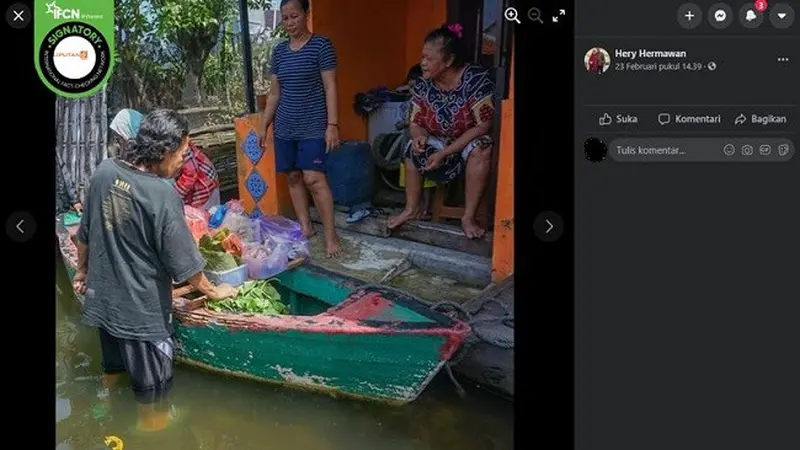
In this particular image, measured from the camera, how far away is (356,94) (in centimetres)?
387

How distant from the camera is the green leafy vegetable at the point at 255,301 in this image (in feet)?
7.90

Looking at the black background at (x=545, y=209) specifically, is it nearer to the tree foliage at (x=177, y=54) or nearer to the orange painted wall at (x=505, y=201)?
the tree foliage at (x=177, y=54)

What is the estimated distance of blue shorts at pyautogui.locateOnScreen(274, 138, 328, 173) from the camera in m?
3.20

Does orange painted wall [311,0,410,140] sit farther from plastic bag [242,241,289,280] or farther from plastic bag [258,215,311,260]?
plastic bag [242,241,289,280]

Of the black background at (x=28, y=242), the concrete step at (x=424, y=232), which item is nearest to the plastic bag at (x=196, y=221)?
the concrete step at (x=424, y=232)

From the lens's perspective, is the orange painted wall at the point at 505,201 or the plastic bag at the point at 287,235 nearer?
the orange painted wall at the point at 505,201

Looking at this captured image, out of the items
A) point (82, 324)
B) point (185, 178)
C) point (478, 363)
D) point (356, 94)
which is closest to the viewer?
point (82, 324)

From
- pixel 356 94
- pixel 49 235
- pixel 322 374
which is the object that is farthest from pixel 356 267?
pixel 49 235

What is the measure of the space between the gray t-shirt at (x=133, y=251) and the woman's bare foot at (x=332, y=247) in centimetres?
107

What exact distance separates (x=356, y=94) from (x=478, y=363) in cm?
212
